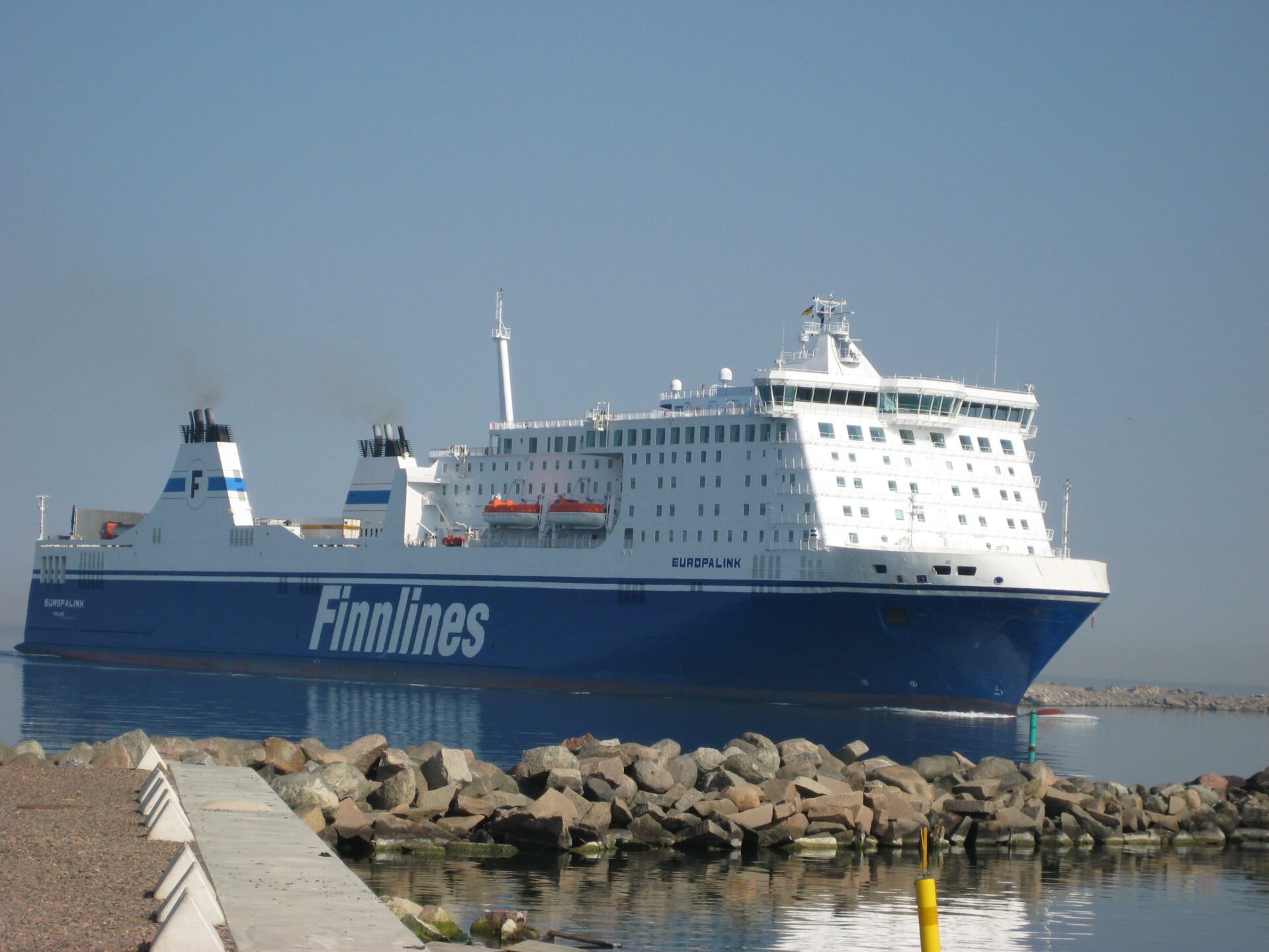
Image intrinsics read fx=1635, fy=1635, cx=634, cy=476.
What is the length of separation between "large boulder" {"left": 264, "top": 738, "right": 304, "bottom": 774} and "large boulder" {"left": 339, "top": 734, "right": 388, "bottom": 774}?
1.66ft

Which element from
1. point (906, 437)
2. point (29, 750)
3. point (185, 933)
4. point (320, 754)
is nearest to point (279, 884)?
point (185, 933)

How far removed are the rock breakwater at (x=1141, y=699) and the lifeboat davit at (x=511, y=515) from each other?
71.3ft

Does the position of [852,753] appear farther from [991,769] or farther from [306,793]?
[306,793]

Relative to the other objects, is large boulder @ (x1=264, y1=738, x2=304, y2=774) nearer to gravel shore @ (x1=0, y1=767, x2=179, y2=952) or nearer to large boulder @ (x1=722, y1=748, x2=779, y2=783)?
gravel shore @ (x1=0, y1=767, x2=179, y2=952)

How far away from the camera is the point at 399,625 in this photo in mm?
40938

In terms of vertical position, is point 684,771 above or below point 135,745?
below

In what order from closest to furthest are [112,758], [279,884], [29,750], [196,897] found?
1. [196,897]
2. [279,884]
3. [112,758]
4. [29,750]

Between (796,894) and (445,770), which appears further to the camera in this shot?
(445,770)

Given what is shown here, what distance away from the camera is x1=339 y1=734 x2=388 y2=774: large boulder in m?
17.2

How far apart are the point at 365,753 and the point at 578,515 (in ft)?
68.9

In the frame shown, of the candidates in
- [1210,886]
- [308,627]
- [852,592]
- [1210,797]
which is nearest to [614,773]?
[1210,886]

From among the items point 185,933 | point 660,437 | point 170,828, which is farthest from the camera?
point 660,437

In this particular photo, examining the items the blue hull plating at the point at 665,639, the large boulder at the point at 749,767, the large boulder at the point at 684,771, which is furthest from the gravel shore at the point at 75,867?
the blue hull plating at the point at 665,639

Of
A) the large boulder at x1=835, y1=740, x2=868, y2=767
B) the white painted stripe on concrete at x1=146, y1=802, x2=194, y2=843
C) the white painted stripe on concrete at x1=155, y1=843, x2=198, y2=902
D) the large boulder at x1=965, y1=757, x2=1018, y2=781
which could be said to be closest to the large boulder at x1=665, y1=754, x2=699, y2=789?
the large boulder at x1=835, y1=740, x2=868, y2=767
